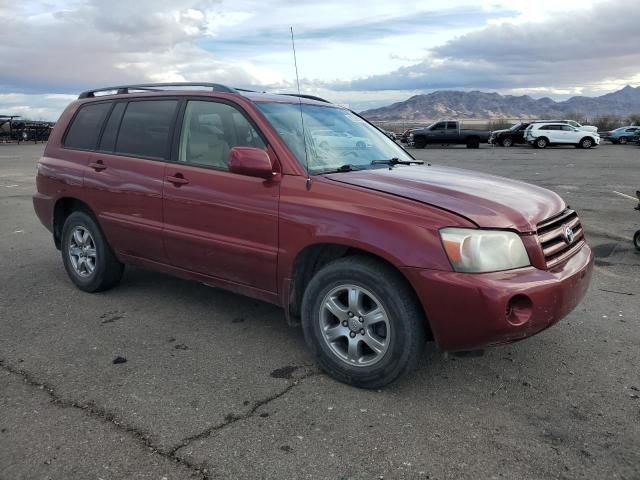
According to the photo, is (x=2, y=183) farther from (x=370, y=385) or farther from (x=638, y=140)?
(x=638, y=140)

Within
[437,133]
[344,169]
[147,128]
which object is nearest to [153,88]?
[147,128]

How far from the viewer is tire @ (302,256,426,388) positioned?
10.9ft

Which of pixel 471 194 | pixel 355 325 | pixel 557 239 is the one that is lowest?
pixel 355 325

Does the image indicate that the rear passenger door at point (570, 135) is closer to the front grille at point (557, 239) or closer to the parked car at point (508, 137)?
the parked car at point (508, 137)

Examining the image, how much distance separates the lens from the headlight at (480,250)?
3154mm

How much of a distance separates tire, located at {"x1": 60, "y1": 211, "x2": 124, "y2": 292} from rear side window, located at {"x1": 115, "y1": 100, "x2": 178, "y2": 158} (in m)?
0.78

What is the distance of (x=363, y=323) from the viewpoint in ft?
11.4

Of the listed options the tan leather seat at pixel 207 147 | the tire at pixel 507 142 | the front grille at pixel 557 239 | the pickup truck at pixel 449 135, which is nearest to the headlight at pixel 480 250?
the front grille at pixel 557 239

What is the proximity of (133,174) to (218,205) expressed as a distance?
41.2 inches

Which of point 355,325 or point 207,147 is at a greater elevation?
point 207,147

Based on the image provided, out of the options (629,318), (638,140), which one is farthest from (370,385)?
(638,140)

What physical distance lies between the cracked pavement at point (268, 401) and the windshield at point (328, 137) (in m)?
1.34

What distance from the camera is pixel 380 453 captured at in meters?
2.86

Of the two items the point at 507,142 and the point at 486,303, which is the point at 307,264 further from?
the point at 507,142
